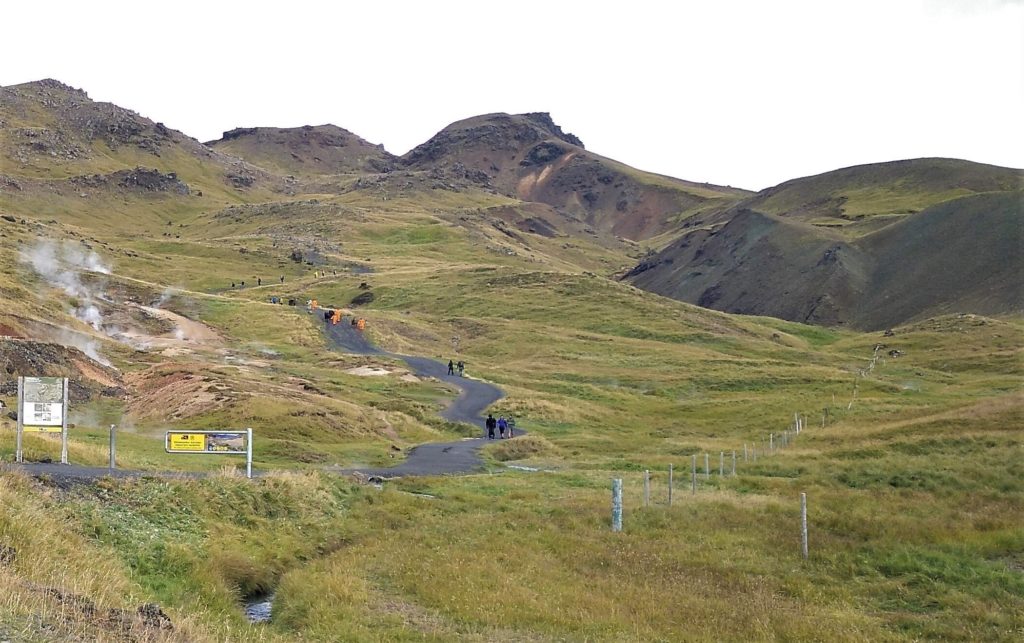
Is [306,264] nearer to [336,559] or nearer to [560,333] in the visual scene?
[560,333]

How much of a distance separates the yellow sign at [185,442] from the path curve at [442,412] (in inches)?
277

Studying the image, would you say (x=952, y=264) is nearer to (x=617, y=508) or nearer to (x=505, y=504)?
(x=505, y=504)

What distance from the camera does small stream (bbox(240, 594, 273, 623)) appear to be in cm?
1381

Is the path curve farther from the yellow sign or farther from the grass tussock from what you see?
the yellow sign

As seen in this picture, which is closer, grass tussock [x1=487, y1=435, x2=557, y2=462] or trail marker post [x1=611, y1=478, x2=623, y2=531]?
trail marker post [x1=611, y1=478, x2=623, y2=531]

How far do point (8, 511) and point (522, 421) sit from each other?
44.0 meters

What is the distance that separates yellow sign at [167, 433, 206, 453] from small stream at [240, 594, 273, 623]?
8636mm

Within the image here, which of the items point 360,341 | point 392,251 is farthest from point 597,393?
point 392,251

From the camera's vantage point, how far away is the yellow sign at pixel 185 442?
22688mm

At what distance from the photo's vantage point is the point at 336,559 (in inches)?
677

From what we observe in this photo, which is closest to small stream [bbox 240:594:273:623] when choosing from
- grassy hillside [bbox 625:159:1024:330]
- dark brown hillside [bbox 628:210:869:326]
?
grassy hillside [bbox 625:159:1024:330]

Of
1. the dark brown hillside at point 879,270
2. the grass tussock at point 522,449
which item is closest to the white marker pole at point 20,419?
the grass tussock at point 522,449

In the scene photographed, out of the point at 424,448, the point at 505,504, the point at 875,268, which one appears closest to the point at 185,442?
the point at 505,504

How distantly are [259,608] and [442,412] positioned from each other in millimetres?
40647
